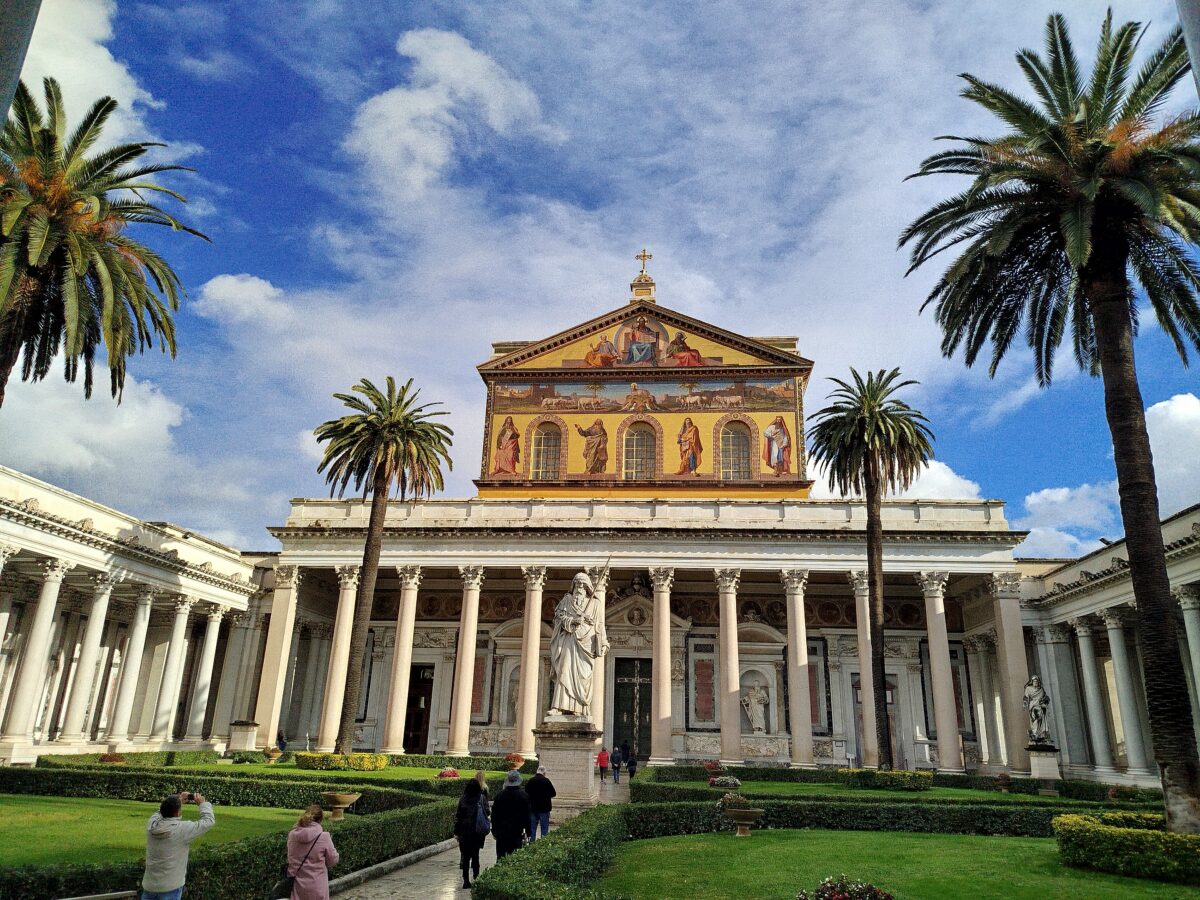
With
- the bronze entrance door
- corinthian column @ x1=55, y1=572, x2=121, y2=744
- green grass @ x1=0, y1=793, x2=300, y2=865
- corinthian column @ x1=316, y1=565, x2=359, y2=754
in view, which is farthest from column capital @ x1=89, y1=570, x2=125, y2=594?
the bronze entrance door

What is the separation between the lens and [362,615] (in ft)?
95.6

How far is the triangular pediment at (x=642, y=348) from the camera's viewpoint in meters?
40.0

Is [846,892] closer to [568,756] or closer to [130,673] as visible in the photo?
[568,756]

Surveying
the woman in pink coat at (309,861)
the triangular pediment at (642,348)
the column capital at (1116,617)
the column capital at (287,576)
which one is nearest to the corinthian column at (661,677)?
the triangular pediment at (642,348)

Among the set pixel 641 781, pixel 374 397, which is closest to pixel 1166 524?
pixel 641 781

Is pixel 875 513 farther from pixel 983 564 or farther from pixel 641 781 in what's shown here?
pixel 641 781

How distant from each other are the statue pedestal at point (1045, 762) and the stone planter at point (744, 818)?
57.9ft

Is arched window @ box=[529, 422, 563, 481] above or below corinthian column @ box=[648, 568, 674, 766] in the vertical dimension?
above

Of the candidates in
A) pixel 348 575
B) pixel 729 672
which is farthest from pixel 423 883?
pixel 348 575

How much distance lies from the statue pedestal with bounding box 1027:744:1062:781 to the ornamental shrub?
77.7ft

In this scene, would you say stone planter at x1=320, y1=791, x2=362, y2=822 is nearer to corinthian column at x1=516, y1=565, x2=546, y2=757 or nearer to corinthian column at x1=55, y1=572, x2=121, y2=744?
corinthian column at x1=516, y1=565, x2=546, y2=757

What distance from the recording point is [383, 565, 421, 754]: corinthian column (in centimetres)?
3272

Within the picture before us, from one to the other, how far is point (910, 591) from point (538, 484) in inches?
706

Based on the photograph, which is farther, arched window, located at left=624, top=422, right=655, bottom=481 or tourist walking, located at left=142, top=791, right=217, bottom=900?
arched window, located at left=624, top=422, right=655, bottom=481
